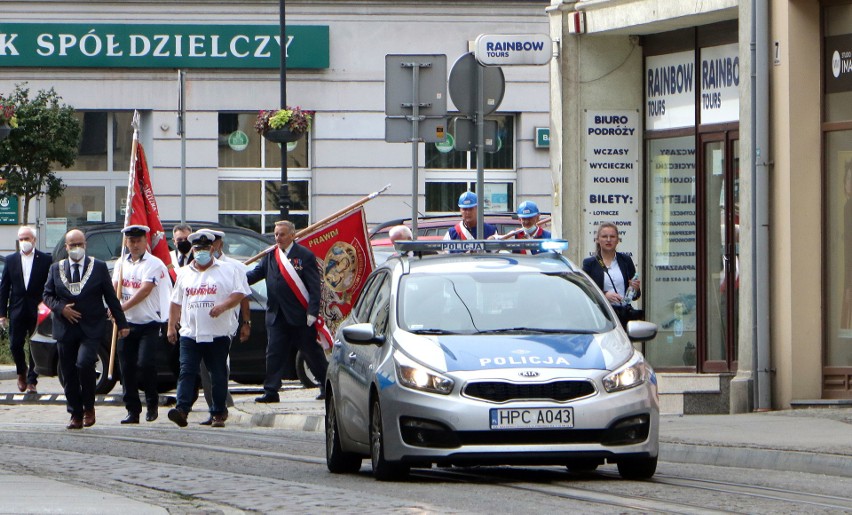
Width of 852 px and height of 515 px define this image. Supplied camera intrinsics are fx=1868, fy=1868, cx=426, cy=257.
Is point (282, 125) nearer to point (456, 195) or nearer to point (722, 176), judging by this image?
point (456, 195)

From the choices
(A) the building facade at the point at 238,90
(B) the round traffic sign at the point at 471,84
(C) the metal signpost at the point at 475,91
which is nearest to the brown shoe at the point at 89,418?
(C) the metal signpost at the point at 475,91

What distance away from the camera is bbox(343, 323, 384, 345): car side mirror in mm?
11078

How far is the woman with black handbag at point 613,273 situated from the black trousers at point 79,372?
4442 mm

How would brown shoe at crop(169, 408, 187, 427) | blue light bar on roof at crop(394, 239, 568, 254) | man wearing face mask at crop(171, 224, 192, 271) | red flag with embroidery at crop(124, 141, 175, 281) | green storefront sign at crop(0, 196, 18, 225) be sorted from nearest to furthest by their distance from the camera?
blue light bar on roof at crop(394, 239, 568, 254)
brown shoe at crop(169, 408, 187, 427)
man wearing face mask at crop(171, 224, 192, 271)
red flag with embroidery at crop(124, 141, 175, 281)
green storefront sign at crop(0, 196, 18, 225)

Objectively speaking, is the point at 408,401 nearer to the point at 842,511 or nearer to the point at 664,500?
the point at 664,500

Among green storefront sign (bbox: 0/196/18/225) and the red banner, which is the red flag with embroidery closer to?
the red banner

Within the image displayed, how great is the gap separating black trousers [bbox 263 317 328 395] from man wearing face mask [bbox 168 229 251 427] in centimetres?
189

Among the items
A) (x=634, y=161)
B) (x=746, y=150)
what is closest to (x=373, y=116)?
(x=634, y=161)

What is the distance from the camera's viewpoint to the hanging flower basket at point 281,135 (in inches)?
1348

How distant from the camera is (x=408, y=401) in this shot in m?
10.5

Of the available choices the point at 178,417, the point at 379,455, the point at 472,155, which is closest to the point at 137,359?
the point at 178,417

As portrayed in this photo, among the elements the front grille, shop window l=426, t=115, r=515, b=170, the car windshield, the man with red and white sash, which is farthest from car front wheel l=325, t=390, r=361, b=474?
shop window l=426, t=115, r=515, b=170

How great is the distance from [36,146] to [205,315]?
61.8 feet

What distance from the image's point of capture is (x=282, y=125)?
1346 inches
